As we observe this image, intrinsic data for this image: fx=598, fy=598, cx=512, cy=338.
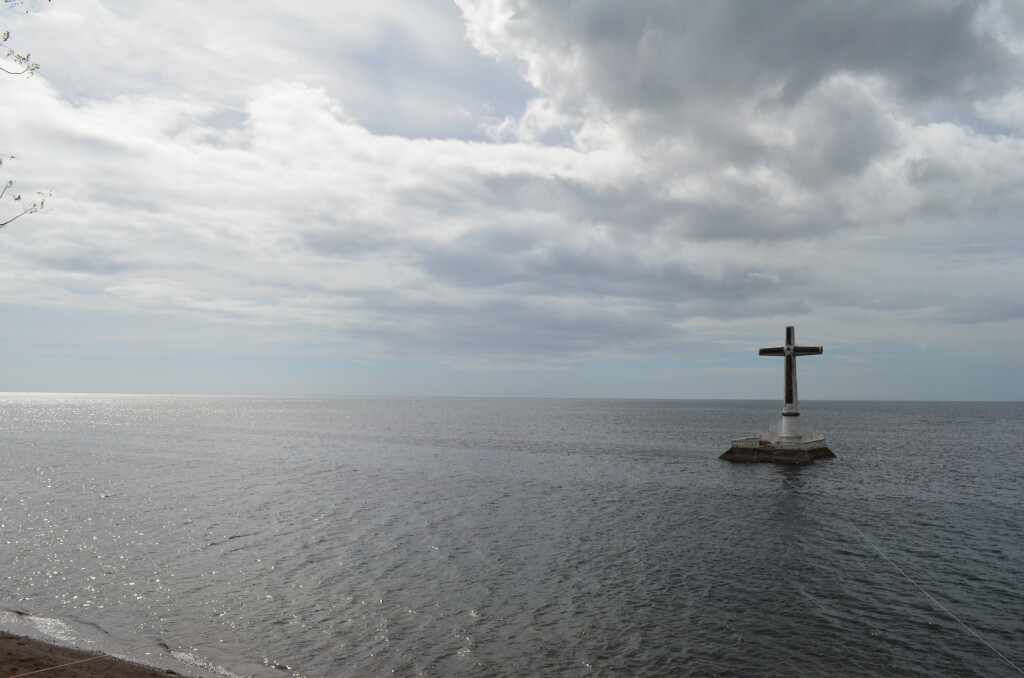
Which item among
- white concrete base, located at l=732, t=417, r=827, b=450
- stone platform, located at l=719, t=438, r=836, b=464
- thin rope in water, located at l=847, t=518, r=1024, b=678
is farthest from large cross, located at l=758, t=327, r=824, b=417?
thin rope in water, located at l=847, t=518, r=1024, b=678

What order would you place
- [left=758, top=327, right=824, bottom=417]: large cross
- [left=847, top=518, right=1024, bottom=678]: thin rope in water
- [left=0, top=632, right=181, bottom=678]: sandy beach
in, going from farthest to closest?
[left=758, top=327, right=824, bottom=417]: large cross → [left=847, top=518, right=1024, bottom=678]: thin rope in water → [left=0, top=632, right=181, bottom=678]: sandy beach

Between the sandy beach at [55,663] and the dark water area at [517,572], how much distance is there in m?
1.22

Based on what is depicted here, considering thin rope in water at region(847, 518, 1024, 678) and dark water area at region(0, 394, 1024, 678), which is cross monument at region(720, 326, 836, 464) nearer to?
dark water area at region(0, 394, 1024, 678)

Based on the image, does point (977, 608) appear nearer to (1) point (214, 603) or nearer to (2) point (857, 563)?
(2) point (857, 563)

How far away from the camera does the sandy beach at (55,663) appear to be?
1691 cm

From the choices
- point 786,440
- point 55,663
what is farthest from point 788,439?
point 55,663

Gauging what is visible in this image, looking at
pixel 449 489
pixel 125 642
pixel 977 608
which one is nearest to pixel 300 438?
pixel 449 489

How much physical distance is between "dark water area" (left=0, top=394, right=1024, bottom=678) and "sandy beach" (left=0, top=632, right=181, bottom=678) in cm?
122

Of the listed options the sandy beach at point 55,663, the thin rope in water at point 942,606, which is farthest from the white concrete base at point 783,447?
the sandy beach at point 55,663

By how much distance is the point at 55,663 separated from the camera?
1766 cm

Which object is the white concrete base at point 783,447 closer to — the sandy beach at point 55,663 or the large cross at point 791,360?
the large cross at point 791,360

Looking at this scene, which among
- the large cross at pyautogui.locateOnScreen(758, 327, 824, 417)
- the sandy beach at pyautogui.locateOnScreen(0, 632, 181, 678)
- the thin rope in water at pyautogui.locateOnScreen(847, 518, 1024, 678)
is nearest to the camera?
the sandy beach at pyautogui.locateOnScreen(0, 632, 181, 678)

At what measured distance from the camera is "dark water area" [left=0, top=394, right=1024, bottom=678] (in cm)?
2069

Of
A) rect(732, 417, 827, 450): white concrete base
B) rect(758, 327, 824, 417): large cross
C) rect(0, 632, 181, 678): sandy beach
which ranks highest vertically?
rect(758, 327, 824, 417): large cross
